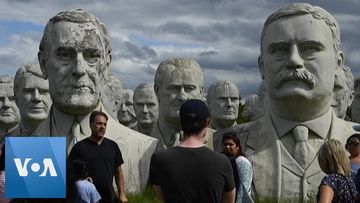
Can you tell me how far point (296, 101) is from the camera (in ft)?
33.8

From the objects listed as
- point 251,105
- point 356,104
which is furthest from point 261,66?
point 251,105

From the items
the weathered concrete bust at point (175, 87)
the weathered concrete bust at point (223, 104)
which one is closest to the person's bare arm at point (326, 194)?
the weathered concrete bust at point (175, 87)

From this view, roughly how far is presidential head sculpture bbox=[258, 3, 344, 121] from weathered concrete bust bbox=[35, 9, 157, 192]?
2045 millimetres

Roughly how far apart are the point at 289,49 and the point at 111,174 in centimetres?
287

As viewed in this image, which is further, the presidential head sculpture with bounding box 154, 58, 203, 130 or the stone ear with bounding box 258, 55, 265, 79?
the presidential head sculpture with bounding box 154, 58, 203, 130

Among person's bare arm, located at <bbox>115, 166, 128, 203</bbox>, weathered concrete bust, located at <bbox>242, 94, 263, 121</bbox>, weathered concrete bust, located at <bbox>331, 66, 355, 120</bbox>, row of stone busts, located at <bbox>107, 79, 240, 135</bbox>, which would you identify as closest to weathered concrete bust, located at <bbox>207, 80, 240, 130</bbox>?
row of stone busts, located at <bbox>107, 79, 240, 135</bbox>

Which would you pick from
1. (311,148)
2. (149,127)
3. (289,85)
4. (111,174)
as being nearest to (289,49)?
(289,85)

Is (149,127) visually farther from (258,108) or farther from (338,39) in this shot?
(338,39)

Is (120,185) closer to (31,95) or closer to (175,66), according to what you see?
(175,66)

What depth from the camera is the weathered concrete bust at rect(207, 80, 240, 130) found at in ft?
58.3

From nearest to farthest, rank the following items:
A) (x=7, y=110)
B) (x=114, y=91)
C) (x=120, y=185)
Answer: (x=120, y=185) → (x=7, y=110) → (x=114, y=91)

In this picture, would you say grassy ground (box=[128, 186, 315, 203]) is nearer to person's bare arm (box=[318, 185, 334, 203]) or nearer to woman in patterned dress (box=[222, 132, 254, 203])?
woman in patterned dress (box=[222, 132, 254, 203])

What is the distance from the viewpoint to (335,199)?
7.01 metres

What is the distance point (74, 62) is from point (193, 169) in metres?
4.92
